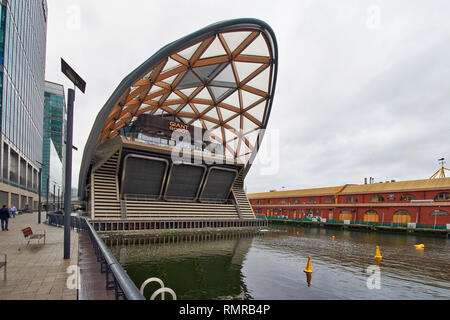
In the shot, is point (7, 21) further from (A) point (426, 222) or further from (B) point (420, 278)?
(A) point (426, 222)

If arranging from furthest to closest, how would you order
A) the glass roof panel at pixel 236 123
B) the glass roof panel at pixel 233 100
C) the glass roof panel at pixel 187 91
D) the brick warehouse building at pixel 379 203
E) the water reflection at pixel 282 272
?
the glass roof panel at pixel 236 123 < the brick warehouse building at pixel 379 203 < the glass roof panel at pixel 233 100 < the glass roof panel at pixel 187 91 < the water reflection at pixel 282 272

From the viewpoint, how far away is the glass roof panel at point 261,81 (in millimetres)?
32644

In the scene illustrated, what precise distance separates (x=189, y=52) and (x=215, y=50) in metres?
2.76

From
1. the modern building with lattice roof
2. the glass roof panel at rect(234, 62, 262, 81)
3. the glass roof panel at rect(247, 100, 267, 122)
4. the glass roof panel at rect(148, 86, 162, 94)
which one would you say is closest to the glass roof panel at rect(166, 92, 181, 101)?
the modern building with lattice roof

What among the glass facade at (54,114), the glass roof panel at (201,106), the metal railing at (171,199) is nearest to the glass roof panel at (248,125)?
the glass roof panel at (201,106)

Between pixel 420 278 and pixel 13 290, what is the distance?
17.7 meters

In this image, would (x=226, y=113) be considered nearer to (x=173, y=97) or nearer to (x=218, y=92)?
(x=218, y=92)

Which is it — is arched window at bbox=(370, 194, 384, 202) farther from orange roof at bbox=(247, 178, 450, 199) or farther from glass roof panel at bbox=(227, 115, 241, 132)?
glass roof panel at bbox=(227, 115, 241, 132)

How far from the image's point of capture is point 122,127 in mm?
43719

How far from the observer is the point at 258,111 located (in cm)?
3938

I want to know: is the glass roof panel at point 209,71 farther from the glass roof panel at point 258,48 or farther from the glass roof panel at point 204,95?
the glass roof panel at point 258,48

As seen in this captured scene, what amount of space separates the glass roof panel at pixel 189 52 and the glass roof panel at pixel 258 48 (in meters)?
5.65

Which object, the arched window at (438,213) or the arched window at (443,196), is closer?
the arched window at (438,213)
